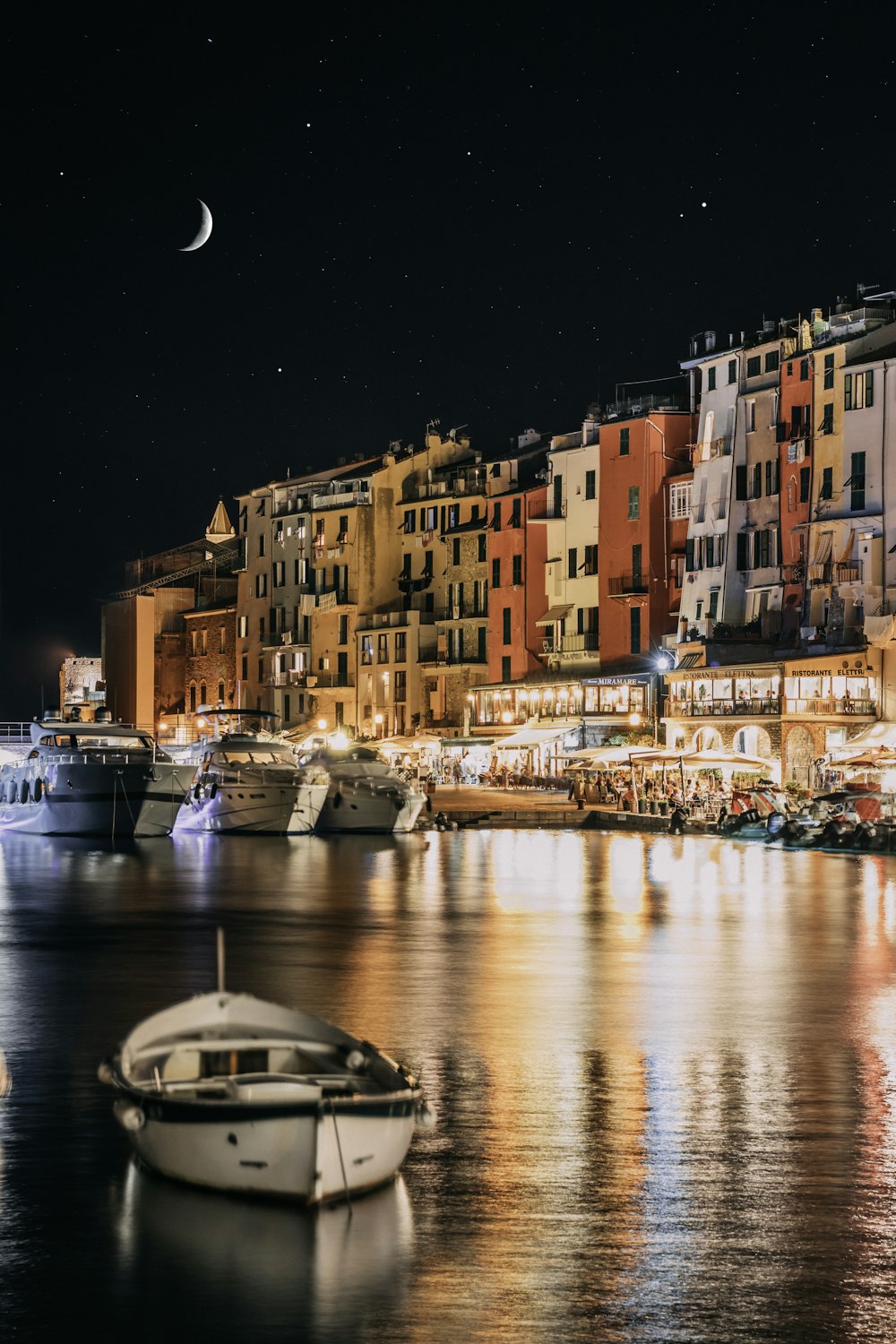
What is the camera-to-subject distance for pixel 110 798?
2618 inches

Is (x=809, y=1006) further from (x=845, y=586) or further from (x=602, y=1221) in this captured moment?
(x=845, y=586)

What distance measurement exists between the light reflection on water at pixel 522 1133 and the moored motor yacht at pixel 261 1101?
320 millimetres

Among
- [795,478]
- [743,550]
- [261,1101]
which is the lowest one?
[261,1101]

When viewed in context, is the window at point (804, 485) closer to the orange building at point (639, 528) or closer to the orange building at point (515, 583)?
the orange building at point (639, 528)

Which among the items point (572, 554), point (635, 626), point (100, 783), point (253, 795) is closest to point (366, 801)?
point (253, 795)

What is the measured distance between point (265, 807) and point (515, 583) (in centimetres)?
3010

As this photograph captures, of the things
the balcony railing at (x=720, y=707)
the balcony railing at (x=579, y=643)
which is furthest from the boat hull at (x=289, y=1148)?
the balcony railing at (x=579, y=643)

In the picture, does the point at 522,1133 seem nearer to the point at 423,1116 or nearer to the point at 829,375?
the point at 423,1116

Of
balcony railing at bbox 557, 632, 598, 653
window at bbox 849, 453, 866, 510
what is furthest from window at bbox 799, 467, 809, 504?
balcony railing at bbox 557, 632, 598, 653

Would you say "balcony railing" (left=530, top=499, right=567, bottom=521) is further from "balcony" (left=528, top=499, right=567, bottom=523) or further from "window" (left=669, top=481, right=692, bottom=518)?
"window" (left=669, top=481, right=692, bottom=518)

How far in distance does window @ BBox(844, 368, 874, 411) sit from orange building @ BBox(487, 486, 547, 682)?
2302cm

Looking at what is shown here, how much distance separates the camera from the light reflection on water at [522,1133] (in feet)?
38.7

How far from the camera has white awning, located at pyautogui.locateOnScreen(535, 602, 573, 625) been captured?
297ft

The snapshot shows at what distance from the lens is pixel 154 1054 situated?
13.9m
